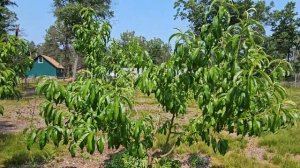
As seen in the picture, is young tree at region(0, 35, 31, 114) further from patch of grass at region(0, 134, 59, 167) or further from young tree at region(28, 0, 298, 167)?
young tree at region(28, 0, 298, 167)

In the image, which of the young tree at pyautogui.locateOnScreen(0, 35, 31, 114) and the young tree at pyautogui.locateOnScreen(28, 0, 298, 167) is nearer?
the young tree at pyautogui.locateOnScreen(28, 0, 298, 167)

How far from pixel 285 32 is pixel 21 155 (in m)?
50.1

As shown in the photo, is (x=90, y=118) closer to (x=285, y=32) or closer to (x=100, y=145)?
(x=100, y=145)

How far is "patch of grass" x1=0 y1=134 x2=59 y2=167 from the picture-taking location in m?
8.66

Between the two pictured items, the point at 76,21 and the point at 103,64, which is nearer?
the point at 103,64

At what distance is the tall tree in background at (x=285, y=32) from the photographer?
5338 cm

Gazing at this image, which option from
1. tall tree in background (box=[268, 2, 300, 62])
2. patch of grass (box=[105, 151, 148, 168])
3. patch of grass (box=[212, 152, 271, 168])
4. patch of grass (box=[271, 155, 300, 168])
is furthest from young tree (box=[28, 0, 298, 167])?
tall tree in background (box=[268, 2, 300, 62])

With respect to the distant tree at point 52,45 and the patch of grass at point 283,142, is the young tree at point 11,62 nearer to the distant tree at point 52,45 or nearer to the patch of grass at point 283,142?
the patch of grass at point 283,142

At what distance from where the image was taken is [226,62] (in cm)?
404

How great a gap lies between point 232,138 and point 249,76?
27.0 feet

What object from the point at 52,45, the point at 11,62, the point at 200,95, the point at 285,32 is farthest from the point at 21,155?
the point at 52,45

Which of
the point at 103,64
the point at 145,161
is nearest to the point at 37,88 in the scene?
the point at 145,161

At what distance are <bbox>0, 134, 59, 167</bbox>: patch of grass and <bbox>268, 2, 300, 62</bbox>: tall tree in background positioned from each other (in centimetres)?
4763

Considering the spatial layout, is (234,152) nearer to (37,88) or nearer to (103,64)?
(103,64)
